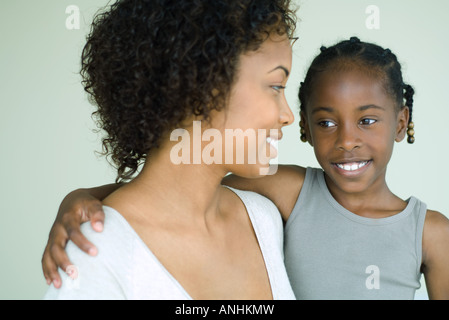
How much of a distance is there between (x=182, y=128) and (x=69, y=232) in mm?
377

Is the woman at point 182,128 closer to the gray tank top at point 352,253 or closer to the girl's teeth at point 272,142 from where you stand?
the girl's teeth at point 272,142

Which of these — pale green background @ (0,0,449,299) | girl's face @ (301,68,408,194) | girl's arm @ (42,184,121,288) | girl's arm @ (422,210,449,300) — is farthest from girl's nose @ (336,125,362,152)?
pale green background @ (0,0,449,299)

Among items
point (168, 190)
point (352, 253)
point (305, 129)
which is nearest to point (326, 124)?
point (305, 129)

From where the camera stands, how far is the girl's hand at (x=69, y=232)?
118 centimetres

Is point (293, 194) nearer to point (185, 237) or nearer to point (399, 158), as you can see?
point (185, 237)

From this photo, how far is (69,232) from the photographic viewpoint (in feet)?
4.08

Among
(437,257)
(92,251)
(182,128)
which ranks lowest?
(437,257)

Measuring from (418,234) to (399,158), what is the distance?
1.75 metres

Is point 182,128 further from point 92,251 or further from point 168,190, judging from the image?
point 92,251

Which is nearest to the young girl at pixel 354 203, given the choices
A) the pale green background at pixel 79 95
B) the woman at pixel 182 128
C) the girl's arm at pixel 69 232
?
the woman at pixel 182 128

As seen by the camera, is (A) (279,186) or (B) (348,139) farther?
(A) (279,186)

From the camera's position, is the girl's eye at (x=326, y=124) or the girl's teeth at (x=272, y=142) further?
the girl's eye at (x=326, y=124)

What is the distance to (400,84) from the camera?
6.21 ft

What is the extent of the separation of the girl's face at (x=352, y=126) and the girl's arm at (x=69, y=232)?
81cm
